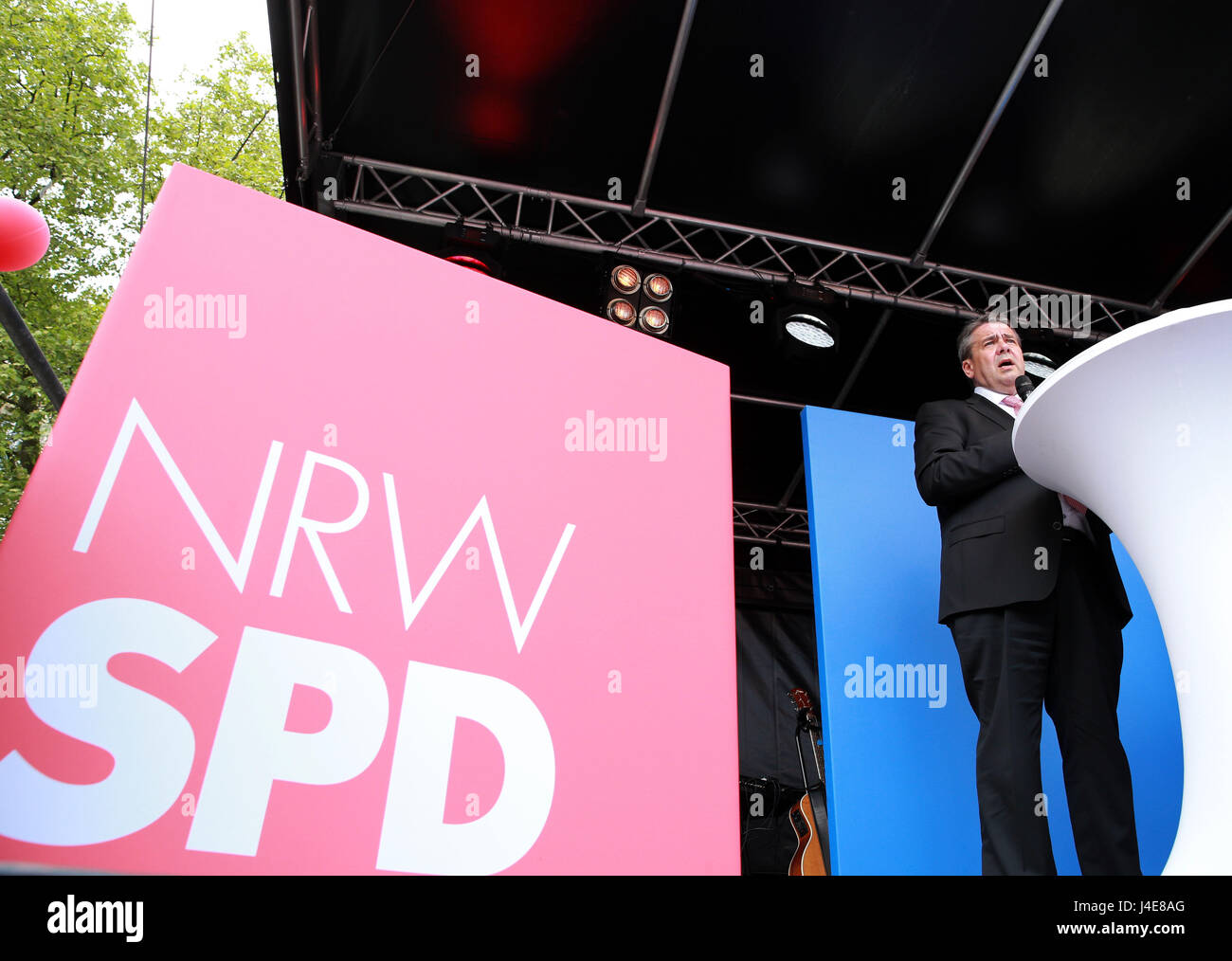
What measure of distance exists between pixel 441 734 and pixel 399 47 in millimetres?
2914

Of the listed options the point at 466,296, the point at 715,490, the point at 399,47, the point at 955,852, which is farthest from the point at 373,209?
the point at 955,852

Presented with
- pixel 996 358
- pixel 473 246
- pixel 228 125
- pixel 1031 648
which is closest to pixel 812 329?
pixel 473 246

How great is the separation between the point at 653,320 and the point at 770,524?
2.80 metres

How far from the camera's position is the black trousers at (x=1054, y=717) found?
1.87 m

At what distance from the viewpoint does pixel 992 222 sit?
4.37m

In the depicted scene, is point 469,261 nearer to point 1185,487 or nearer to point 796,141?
point 796,141

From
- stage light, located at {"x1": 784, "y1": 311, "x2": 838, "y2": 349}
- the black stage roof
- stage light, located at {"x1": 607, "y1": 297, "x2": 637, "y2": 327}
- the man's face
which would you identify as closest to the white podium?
the man's face

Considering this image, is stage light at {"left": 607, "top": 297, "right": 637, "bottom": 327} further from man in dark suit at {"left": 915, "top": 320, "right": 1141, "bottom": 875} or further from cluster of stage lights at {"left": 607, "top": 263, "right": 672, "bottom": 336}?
man in dark suit at {"left": 915, "top": 320, "right": 1141, "bottom": 875}

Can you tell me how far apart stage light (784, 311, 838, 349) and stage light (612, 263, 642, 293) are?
0.79 metres

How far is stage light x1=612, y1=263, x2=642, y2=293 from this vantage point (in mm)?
4340

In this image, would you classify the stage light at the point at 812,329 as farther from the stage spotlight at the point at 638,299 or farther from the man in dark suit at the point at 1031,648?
the man in dark suit at the point at 1031,648

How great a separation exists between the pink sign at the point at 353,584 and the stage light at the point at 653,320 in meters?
1.88

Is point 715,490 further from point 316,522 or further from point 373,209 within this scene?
point 373,209

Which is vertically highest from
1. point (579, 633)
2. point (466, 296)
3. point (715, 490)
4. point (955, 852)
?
point (466, 296)
